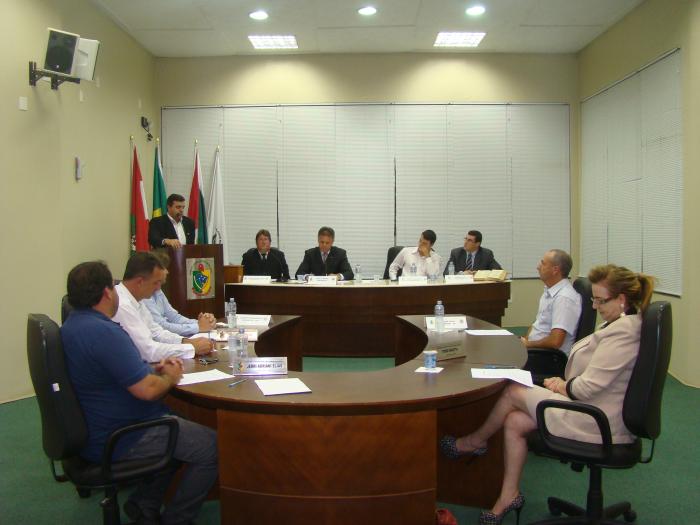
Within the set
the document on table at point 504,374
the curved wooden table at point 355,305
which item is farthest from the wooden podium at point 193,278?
the document on table at point 504,374

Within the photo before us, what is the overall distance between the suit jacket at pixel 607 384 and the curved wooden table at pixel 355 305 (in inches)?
124

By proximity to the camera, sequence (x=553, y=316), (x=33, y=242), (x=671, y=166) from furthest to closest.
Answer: (x=671, y=166) → (x=33, y=242) → (x=553, y=316)

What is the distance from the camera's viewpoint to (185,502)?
2391mm

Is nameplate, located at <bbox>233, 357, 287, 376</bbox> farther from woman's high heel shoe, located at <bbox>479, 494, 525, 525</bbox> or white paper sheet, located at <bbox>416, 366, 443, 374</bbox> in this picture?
Answer: woman's high heel shoe, located at <bbox>479, 494, 525, 525</bbox>

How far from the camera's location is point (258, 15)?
6.43 m

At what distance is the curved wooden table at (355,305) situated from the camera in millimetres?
5652

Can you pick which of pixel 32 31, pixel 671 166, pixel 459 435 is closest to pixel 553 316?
pixel 459 435

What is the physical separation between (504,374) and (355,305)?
3.02 meters

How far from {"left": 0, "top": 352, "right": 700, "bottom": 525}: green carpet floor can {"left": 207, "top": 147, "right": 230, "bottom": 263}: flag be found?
4.05m

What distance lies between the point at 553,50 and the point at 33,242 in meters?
6.38

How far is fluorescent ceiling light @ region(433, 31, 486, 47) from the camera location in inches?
281

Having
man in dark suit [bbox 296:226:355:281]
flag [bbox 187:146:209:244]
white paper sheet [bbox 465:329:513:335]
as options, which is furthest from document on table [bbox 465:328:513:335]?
flag [bbox 187:146:209:244]

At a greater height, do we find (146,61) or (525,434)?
(146,61)

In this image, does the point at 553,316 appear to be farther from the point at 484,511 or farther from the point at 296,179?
the point at 296,179
